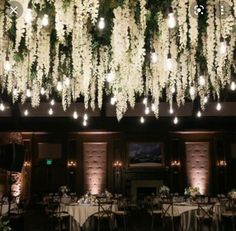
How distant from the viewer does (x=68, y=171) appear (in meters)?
12.3

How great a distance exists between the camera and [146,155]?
491 inches

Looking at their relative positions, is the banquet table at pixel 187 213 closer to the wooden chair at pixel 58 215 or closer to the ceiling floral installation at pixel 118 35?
the wooden chair at pixel 58 215

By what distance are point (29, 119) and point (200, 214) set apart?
6343mm

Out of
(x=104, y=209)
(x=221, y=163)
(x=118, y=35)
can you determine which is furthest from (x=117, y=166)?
(x=118, y=35)

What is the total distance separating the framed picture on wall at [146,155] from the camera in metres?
12.4

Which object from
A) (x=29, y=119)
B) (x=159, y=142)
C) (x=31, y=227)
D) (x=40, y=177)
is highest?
(x=29, y=119)

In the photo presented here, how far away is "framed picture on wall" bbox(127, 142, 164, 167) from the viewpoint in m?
12.4

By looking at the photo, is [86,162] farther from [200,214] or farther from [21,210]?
[200,214]

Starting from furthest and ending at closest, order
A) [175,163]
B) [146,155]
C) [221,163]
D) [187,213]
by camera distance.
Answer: [146,155] < [175,163] < [221,163] < [187,213]

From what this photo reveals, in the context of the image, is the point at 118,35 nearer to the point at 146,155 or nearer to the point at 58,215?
the point at 58,215

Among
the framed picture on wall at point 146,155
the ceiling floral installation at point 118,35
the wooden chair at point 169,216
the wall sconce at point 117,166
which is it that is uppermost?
the ceiling floral installation at point 118,35

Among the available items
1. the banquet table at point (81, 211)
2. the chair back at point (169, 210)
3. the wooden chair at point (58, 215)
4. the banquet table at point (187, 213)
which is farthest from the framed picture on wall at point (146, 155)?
the banquet table at point (81, 211)

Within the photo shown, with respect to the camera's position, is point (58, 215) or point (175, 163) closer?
point (58, 215)

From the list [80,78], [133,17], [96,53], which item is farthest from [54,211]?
[133,17]
